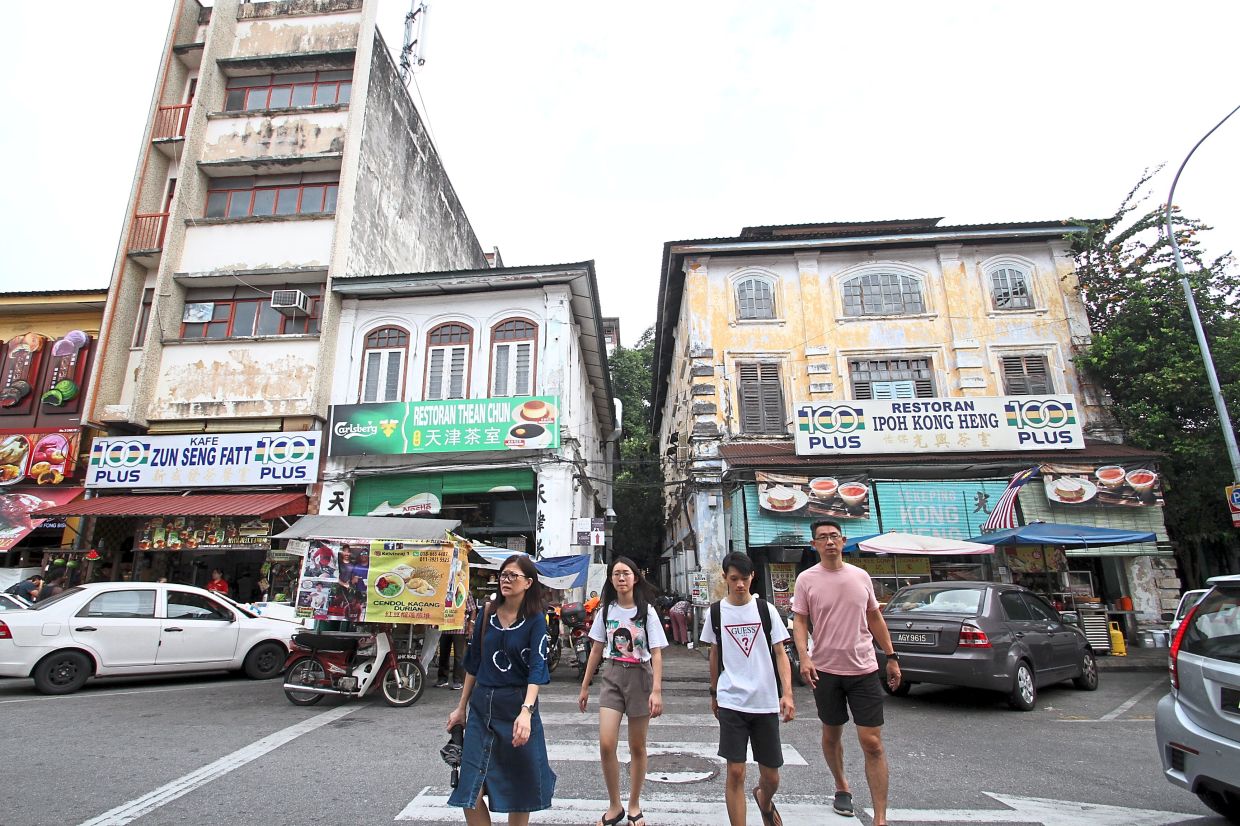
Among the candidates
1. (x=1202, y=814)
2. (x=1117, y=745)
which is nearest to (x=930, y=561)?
(x=1117, y=745)

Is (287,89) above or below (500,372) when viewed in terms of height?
above

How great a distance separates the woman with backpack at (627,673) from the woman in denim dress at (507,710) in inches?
32.6

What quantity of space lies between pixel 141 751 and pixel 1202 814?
847 cm

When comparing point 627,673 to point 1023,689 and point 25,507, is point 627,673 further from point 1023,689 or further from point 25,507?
point 25,507

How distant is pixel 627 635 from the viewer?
4.65 m

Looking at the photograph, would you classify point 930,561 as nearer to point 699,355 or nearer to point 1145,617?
point 1145,617

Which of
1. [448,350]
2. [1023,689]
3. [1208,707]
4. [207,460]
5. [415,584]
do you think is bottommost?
[1023,689]

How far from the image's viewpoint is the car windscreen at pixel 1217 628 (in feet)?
13.1

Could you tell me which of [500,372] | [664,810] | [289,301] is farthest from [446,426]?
[664,810]

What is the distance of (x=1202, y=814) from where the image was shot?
4383 millimetres

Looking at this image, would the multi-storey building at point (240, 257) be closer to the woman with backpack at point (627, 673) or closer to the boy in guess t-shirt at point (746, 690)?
the woman with backpack at point (627, 673)

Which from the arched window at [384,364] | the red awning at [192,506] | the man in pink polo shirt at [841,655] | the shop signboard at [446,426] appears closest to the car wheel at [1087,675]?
the man in pink polo shirt at [841,655]

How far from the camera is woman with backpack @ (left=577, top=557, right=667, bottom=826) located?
13.6ft

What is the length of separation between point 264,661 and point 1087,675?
13.0 metres
